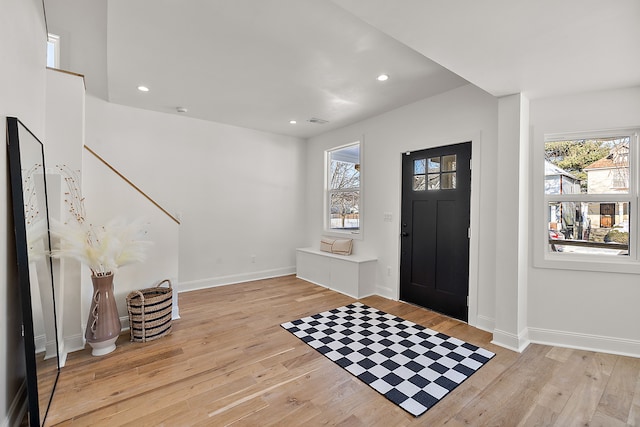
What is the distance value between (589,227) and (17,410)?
14.7 feet

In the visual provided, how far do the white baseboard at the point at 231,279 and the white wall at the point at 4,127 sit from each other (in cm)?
246

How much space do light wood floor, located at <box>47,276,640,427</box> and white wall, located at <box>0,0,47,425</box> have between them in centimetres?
38

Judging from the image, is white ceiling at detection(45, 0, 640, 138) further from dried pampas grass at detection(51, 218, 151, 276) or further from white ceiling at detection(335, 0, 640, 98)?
dried pampas grass at detection(51, 218, 151, 276)

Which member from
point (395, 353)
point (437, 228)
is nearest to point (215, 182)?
point (437, 228)

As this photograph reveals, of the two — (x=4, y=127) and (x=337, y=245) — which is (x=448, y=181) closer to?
(x=337, y=245)

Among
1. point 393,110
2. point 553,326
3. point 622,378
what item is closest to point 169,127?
→ point 393,110

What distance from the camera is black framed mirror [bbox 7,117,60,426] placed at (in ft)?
5.01

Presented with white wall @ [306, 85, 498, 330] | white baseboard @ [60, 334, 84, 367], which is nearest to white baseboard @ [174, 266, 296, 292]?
white wall @ [306, 85, 498, 330]

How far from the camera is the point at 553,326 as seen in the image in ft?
8.87

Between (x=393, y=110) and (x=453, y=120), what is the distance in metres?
0.92

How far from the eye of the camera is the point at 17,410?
1606mm

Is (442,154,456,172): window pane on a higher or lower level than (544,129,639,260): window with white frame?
higher

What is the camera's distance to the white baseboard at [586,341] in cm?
246

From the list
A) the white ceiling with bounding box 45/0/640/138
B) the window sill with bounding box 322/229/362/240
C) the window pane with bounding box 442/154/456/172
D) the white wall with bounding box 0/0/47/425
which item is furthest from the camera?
the window sill with bounding box 322/229/362/240
